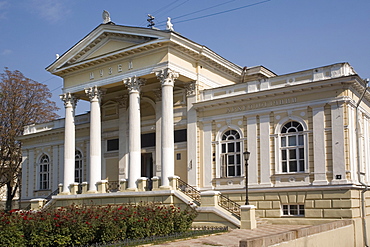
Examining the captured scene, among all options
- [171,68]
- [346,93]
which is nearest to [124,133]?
[171,68]

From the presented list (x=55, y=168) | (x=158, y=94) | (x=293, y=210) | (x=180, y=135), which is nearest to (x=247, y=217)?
(x=293, y=210)

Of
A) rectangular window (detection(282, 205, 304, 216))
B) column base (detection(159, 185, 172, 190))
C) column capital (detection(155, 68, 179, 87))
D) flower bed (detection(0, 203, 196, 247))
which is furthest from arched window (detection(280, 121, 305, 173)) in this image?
flower bed (detection(0, 203, 196, 247))

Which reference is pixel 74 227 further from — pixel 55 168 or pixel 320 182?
pixel 55 168

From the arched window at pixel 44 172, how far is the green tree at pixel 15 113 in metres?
6.21

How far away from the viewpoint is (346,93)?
72.7 feet

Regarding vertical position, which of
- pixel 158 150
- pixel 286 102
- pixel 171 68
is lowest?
pixel 158 150

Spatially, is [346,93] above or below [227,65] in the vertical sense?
below

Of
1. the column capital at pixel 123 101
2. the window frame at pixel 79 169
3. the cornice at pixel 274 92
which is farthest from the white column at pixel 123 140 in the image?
the cornice at pixel 274 92

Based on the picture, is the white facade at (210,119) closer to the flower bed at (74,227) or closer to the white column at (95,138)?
the white column at (95,138)

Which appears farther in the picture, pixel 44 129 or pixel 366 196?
pixel 44 129

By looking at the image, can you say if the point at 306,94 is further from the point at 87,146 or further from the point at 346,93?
the point at 87,146

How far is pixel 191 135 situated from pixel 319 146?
7.37 metres

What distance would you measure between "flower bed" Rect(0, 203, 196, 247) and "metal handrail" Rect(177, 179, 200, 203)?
741cm

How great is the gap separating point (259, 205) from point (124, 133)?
10245mm
